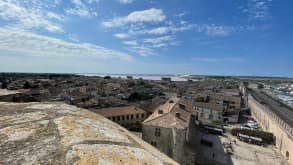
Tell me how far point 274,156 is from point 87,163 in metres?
28.9

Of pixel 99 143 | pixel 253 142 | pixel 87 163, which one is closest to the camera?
pixel 87 163

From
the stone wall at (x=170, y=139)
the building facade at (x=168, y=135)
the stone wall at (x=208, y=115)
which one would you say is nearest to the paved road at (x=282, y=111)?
the stone wall at (x=208, y=115)

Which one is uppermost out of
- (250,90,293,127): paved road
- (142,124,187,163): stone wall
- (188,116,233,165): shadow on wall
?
(142,124,187,163): stone wall

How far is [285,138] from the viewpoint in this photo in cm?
2202

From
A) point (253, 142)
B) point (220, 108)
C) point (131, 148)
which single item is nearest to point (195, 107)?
point (220, 108)

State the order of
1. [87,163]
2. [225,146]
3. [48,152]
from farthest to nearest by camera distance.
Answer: [225,146] < [48,152] < [87,163]

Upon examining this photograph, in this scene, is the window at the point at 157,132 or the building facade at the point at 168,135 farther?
the window at the point at 157,132

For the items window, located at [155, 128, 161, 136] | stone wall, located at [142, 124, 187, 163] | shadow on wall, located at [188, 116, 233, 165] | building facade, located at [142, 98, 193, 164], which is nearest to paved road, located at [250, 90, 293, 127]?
shadow on wall, located at [188, 116, 233, 165]

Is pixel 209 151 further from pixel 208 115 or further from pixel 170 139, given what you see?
pixel 208 115

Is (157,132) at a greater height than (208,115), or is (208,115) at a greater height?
(157,132)

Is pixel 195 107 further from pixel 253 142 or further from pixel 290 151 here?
pixel 290 151

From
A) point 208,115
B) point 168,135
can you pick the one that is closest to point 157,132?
point 168,135

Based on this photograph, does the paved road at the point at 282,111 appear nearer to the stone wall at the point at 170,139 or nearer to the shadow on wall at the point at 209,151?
the shadow on wall at the point at 209,151

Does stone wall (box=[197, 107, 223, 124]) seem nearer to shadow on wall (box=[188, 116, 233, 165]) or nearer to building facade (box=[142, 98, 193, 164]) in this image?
shadow on wall (box=[188, 116, 233, 165])
